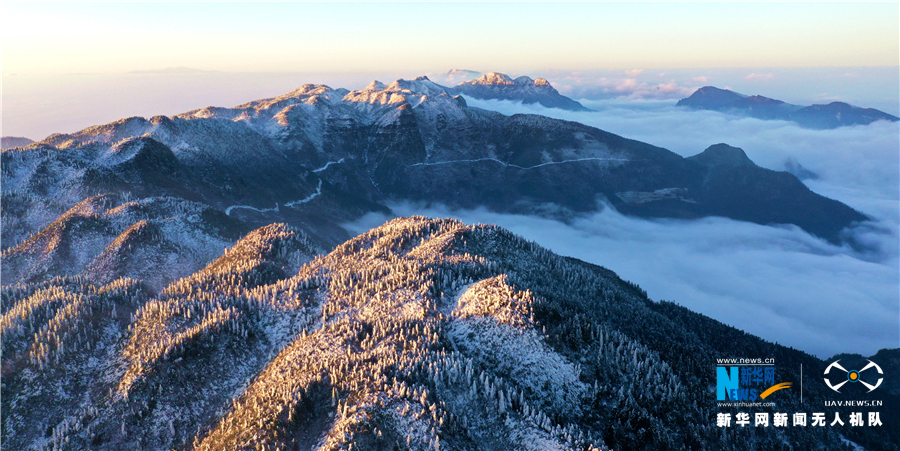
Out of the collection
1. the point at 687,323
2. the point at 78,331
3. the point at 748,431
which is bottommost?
the point at 687,323

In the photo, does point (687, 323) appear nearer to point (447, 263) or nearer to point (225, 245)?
point (447, 263)

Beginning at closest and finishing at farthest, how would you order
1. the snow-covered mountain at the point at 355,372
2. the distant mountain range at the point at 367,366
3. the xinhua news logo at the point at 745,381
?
the snow-covered mountain at the point at 355,372 < the distant mountain range at the point at 367,366 < the xinhua news logo at the point at 745,381

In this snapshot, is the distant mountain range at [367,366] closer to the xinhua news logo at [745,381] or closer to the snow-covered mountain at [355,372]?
the snow-covered mountain at [355,372]

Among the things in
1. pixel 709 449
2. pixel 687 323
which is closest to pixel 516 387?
pixel 709 449

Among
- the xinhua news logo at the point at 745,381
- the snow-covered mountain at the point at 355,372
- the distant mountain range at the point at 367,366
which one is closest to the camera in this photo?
the snow-covered mountain at the point at 355,372

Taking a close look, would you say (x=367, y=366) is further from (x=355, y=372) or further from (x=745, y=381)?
(x=745, y=381)

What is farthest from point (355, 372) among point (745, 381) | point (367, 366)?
point (745, 381)

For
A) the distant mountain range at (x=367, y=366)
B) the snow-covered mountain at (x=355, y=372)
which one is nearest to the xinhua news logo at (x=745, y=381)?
the snow-covered mountain at (x=355, y=372)
